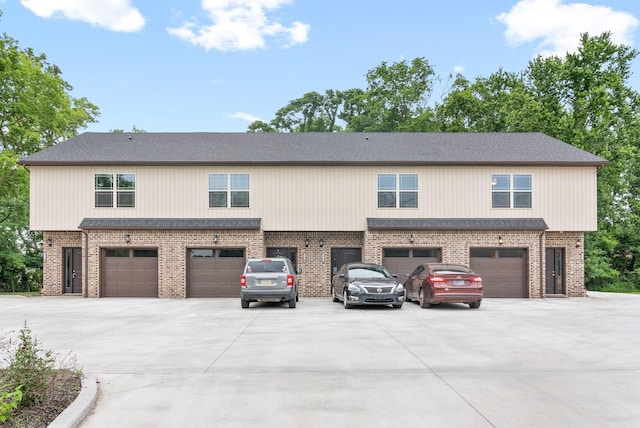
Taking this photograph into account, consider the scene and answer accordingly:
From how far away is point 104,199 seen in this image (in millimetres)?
23750

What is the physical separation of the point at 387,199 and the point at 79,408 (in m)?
19.3

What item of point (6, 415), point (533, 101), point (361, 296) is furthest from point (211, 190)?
point (533, 101)

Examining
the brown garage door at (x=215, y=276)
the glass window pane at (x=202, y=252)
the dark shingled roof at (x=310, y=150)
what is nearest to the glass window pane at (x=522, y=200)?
the dark shingled roof at (x=310, y=150)

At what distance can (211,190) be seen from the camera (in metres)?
23.8

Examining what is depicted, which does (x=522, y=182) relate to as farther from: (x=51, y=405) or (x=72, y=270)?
(x=51, y=405)

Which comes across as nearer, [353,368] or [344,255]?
[353,368]

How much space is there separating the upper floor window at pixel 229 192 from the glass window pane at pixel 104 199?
15.0ft

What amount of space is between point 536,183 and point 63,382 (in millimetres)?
21857

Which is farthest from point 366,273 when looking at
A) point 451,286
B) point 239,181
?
point 239,181

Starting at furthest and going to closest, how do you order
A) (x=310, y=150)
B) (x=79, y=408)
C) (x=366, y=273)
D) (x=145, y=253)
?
1. (x=310, y=150)
2. (x=145, y=253)
3. (x=366, y=273)
4. (x=79, y=408)

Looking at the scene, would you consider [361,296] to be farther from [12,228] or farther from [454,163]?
[12,228]

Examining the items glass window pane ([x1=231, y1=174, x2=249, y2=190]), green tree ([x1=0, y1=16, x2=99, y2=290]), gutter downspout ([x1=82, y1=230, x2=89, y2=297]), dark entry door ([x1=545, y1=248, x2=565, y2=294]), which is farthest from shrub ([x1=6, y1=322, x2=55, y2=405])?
green tree ([x1=0, y1=16, x2=99, y2=290])

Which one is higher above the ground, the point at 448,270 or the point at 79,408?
the point at 448,270

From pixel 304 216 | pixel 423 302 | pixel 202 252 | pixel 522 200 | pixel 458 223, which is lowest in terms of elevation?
pixel 423 302
